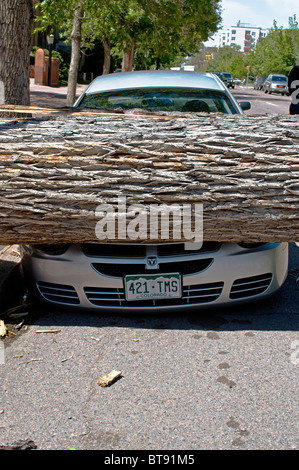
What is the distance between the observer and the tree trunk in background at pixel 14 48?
6.59m

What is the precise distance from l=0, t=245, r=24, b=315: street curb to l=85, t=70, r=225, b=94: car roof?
2196 mm

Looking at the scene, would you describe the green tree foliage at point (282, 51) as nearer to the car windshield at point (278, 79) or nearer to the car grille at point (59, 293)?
the car windshield at point (278, 79)

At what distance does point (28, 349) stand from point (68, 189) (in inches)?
42.6

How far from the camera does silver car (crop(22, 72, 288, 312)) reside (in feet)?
12.7

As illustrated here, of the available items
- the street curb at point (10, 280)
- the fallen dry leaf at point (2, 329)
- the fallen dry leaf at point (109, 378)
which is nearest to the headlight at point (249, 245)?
the fallen dry leaf at point (109, 378)

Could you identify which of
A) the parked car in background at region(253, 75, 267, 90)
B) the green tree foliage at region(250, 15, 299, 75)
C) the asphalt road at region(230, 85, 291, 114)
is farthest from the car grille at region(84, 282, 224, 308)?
the green tree foliage at region(250, 15, 299, 75)

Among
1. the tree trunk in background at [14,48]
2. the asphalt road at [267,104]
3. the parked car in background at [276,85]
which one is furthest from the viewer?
the parked car in background at [276,85]

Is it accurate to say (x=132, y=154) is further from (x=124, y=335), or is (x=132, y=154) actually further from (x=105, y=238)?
(x=124, y=335)

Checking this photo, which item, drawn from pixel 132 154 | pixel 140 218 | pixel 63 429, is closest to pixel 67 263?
pixel 140 218

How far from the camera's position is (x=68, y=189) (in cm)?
374

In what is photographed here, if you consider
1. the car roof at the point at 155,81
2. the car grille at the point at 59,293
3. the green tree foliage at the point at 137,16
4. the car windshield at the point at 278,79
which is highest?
the green tree foliage at the point at 137,16

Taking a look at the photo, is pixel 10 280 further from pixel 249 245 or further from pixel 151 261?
pixel 249 245

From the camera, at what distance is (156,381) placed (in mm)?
3156

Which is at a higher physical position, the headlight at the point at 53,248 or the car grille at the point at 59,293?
the headlight at the point at 53,248
